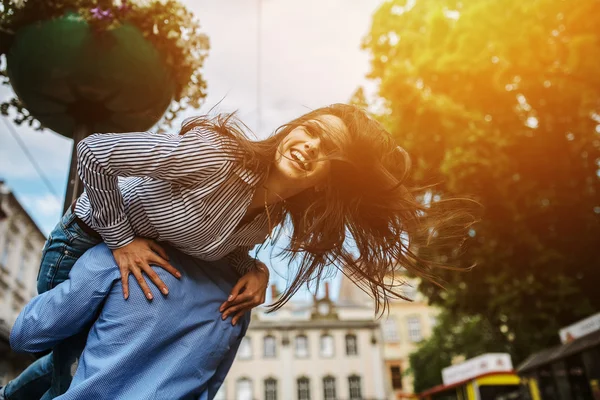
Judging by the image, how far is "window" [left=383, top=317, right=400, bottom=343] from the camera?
39781 millimetres

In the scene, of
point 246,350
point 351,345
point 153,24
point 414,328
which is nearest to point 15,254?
point 246,350

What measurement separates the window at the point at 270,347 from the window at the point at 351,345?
5.60 metres

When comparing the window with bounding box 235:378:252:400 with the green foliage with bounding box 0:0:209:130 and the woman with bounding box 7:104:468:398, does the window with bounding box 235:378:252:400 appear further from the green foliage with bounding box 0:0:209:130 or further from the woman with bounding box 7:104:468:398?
the woman with bounding box 7:104:468:398

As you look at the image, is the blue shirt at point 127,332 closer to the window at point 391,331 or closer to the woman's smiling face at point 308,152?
the woman's smiling face at point 308,152

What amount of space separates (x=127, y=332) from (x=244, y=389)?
126ft

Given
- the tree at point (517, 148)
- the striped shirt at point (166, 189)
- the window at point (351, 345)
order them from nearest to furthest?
the striped shirt at point (166, 189) < the tree at point (517, 148) < the window at point (351, 345)

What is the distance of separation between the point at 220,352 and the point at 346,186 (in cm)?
73

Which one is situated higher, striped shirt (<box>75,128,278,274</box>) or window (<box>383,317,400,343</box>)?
window (<box>383,317,400,343</box>)

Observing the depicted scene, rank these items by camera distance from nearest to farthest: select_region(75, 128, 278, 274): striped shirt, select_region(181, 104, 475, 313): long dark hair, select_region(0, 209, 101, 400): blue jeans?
select_region(75, 128, 278, 274): striped shirt, select_region(0, 209, 101, 400): blue jeans, select_region(181, 104, 475, 313): long dark hair

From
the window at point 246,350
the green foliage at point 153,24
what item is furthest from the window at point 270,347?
the green foliage at point 153,24

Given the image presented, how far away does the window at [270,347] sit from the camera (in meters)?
38.2

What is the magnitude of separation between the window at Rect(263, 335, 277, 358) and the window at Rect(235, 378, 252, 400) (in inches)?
90.2

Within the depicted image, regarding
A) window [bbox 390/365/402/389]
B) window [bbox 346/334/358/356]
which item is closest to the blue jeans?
window [bbox 346/334/358/356]

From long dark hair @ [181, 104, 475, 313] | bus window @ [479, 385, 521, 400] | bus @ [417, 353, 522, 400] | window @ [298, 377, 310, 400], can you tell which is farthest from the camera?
window @ [298, 377, 310, 400]
